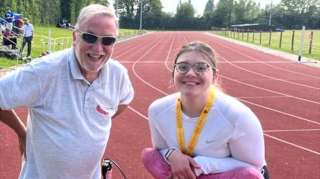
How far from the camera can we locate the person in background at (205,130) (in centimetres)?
261

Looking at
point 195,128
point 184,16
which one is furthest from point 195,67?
point 184,16

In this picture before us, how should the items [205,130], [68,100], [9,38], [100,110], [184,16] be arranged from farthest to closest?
[184,16] → [9,38] → [100,110] → [68,100] → [205,130]

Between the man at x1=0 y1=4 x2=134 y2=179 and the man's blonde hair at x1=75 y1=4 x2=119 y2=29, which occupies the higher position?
the man's blonde hair at x1=75 y1=4 x2=119 y2=29

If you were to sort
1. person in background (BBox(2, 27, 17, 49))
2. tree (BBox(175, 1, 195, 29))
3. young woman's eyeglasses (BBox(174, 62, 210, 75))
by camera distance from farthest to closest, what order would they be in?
tree (BBox(175, 1, 195, 29)) < person in background (BBox(2, 27, 17, 49)) < young woman's eyeglasses (BBox(174, 62, 210, 75))

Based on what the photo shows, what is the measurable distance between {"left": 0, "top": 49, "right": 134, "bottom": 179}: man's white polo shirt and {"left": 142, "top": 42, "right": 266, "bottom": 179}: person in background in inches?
14.8

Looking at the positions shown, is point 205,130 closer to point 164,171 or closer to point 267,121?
point 164,171

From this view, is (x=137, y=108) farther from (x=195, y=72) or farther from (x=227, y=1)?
(x=227, y=1)

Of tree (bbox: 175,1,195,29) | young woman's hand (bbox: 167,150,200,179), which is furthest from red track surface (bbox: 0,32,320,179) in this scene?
tree (bbox: 175,1,195,29)

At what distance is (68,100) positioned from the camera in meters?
2.74

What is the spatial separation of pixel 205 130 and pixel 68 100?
71cm

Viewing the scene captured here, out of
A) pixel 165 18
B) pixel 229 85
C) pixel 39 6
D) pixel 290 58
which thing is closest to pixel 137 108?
pixel 229 85

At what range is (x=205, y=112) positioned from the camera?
2639mm

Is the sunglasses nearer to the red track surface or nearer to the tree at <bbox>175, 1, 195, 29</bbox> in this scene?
the red track surface

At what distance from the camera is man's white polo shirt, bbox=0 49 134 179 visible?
8.83ft
